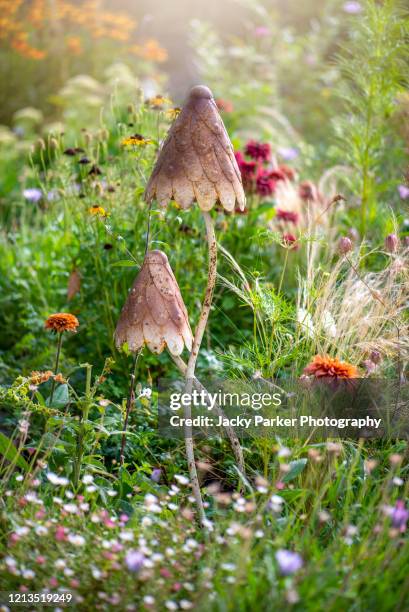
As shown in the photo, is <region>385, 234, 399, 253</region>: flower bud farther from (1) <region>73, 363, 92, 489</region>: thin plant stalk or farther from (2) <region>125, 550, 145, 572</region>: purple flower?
(2) <region>125, 550, 145, 572</region>: purple flower

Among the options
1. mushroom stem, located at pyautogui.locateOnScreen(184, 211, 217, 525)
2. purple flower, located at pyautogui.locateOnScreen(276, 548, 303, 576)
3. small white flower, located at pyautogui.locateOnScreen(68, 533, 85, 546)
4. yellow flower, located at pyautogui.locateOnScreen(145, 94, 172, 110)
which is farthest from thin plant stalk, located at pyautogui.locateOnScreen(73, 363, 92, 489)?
→ yellow flower, located at pyautogui.locateOnScreen(145, 94, 172, 110)

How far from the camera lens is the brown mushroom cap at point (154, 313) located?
2.40 m

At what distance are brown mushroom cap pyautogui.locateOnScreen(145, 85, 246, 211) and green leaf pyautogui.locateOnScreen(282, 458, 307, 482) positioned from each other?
89cm

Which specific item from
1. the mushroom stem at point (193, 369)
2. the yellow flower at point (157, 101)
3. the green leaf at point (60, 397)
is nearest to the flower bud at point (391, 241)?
the mushroom stem at point (193, 369)

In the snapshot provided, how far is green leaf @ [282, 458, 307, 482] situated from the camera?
2.59m

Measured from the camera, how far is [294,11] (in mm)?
11875

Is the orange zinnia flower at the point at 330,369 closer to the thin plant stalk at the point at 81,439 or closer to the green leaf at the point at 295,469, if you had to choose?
the green leaf at the point at 295,469

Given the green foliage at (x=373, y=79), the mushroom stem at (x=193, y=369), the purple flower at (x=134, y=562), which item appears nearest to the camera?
the purple flower at (x=134, y=562)

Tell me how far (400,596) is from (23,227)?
3819 millimetres

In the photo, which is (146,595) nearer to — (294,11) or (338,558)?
(338,558)

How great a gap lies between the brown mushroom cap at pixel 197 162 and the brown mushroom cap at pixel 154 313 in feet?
0.75

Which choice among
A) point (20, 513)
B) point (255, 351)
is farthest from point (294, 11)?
point (20, 513)

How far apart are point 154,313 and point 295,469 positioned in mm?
732

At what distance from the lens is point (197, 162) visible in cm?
232
